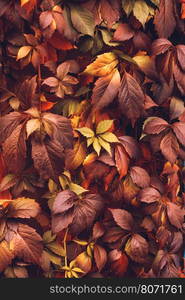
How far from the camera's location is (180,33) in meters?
1.58

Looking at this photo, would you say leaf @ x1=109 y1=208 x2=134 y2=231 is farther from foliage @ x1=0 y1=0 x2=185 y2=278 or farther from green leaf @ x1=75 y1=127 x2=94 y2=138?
green leaf @ x1=75 y1=127 x2=94 y2=138

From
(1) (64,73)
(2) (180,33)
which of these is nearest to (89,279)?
(1) (64,73)

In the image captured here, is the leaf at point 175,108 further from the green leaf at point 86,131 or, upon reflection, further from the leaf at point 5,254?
the leaf at point 5,254

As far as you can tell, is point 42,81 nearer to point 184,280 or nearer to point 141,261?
point 141,261

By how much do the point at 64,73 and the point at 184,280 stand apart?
88cm

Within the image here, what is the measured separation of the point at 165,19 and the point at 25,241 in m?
0.88

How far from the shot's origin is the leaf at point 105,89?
1.46 m

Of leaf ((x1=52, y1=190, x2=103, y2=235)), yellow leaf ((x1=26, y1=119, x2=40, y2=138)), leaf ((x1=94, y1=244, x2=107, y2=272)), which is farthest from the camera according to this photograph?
leaf ((x1=94, y1=244, x2=107, y2=272))

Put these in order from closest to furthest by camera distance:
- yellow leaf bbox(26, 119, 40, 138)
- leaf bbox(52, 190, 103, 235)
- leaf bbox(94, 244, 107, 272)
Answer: yellow leaf bbox(26, 119, 40, 138) → leaf bbox(52, 190, 103, 235) → leaf bbox(94, 244, 107, 272)

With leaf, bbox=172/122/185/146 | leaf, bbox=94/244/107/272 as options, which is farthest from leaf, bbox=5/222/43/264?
leaf, bbox=172/122/185/146

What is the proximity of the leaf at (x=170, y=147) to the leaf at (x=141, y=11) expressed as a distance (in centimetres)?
40

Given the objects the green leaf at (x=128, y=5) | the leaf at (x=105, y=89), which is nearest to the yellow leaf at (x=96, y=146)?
the leaf at (x=105, y=89)

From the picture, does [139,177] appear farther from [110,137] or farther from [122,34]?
[122,34]

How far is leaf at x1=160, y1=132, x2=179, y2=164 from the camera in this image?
1.51 metres
